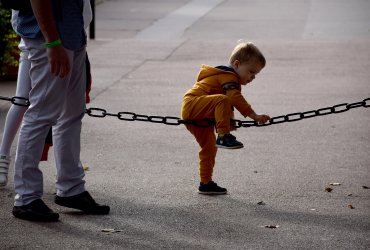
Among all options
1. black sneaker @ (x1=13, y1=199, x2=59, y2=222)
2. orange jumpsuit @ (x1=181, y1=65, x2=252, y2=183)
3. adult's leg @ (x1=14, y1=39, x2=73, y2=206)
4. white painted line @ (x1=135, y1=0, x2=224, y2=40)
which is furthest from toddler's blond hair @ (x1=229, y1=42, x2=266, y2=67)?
white painted line @ (x1=135, y1=0, x2=224, y2=40)

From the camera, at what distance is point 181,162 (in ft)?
27.0

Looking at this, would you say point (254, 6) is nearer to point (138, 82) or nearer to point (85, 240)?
point (138, 82)

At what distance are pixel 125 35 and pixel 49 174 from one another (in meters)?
10.7

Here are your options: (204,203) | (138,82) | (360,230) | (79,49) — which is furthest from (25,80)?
(138,82)

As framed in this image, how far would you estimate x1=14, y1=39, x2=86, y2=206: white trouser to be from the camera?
20.0 ft

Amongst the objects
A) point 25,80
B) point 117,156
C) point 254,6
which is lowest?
point 254,6

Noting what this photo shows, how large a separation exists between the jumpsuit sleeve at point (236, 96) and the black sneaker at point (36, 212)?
4.62ft

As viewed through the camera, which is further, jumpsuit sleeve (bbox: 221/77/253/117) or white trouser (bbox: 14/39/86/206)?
jumpsuit sleeve (bbox: 221/77/253/117)

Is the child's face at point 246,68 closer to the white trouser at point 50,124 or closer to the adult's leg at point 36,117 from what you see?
the white trouser at point 50,124

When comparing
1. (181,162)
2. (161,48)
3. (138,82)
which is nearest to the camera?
(181,162)

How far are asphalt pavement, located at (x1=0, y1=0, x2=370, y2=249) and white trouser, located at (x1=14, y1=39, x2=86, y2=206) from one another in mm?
224

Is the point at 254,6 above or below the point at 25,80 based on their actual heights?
below

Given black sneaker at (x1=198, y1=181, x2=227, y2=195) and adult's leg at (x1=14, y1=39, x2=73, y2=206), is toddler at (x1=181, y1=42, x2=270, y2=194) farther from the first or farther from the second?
adult's leg at (x1=14, y1=39, x2=73, y2=206)

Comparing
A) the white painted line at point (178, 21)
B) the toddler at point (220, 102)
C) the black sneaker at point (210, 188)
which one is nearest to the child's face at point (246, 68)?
the toddler at point (220, 102)
